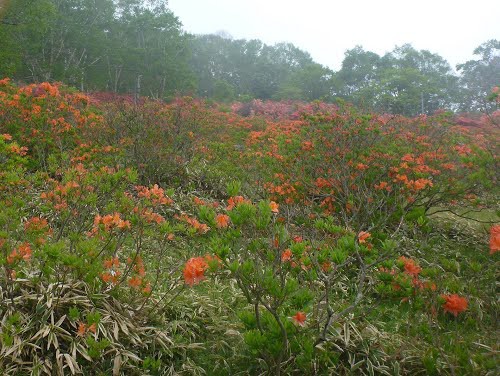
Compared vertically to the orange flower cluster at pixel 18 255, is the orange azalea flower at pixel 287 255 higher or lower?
higher

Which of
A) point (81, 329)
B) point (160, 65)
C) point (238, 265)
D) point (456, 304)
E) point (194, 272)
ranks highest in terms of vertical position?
point (160, 65)

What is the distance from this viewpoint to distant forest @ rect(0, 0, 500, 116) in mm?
15500

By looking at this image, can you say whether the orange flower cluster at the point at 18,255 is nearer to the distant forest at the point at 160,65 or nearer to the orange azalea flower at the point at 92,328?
the orange azalea flower at the point at 92,328

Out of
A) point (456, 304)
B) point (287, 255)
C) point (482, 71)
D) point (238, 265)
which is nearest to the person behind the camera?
point (238, 265)

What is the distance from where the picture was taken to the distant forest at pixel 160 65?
15500 mm

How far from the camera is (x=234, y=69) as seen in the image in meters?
32.0

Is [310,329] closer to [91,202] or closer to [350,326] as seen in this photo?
[350,326]

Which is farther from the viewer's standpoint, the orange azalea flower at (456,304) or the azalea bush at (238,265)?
the orange azalea flower at (456,304)

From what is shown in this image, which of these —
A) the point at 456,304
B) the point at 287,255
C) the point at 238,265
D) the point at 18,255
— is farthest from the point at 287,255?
the point at 18,255

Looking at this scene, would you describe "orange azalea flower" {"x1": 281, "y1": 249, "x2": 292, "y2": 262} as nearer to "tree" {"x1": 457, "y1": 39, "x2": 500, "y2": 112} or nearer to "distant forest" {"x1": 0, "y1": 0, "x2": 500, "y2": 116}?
"distant forest" {"x1": 0, "y1": 0, "x2": 500, "y2": 116}

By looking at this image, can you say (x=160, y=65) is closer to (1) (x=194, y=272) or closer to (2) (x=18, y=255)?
(2) (x=18, y=255)

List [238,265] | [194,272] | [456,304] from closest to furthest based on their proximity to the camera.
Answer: [238,265]
[194,272]
[456,304]

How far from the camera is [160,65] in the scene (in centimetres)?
1889

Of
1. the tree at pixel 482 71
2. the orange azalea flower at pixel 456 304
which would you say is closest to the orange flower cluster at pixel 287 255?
the orange azalea flower at pixel 456 304
